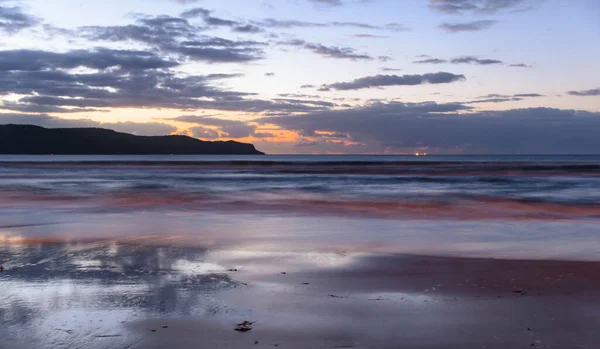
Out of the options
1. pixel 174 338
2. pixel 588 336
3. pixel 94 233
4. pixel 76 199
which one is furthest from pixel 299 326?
pixel 76 199

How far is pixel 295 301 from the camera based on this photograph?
5.83 m

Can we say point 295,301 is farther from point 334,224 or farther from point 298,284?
point 334,224

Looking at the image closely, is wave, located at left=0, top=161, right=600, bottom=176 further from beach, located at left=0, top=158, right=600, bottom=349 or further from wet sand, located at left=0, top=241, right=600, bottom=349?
wet sand, located at left=0, top=241, right=600, bottom=349

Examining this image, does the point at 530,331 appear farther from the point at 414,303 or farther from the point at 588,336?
the point at 414,303

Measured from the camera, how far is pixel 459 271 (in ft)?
24.2

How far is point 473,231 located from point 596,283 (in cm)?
513

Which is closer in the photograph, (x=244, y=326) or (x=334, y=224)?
(x=244, y=326)

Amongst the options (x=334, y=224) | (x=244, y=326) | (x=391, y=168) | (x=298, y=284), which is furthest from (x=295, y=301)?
(x=391, y=168)

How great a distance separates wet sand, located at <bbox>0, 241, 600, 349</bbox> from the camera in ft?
15.3

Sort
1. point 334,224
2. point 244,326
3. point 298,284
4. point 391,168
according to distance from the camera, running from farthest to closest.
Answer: point 391,168
point 334,224
point 298,284
point 244,326

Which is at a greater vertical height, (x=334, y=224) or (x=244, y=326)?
(x=244, y=326)

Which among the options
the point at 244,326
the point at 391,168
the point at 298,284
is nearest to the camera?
the point at 244,326

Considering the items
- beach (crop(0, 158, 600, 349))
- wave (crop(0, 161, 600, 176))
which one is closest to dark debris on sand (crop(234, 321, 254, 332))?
beach (crop(0, 158, 600, 349))

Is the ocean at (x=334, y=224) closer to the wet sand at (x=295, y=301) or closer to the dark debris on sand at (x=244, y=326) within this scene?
the wet sand at (x=295, y=301)
